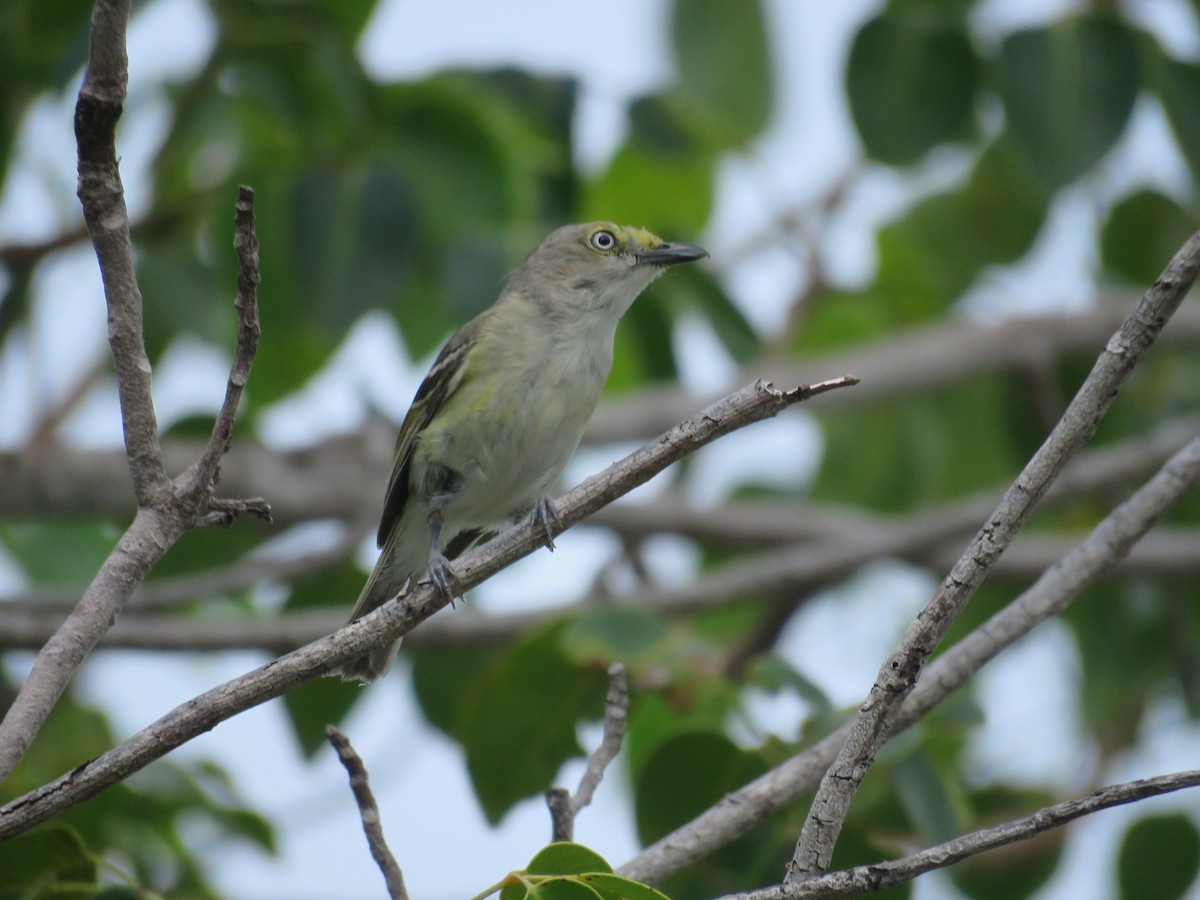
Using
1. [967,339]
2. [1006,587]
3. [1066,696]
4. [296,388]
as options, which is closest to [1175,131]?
[967,339]

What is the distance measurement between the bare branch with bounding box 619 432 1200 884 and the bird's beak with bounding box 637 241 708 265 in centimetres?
233

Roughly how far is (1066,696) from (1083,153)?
347 centimetres

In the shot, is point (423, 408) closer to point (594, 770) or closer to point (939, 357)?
point (594, 770)

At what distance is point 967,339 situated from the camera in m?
7.10

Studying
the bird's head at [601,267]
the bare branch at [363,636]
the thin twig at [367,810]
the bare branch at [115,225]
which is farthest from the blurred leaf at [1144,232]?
the bare branch at [115,225]

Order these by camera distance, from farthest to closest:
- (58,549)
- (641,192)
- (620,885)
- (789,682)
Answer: (641,192) → (58,549) → (789,682) → (620,885)

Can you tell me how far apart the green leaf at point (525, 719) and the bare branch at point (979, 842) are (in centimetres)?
196

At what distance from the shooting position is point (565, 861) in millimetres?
2490

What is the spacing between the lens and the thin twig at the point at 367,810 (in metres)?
2.80

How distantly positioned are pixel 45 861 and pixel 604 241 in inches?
139

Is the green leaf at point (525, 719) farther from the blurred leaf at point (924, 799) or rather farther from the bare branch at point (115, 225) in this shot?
the bare branch at point (115, 225)

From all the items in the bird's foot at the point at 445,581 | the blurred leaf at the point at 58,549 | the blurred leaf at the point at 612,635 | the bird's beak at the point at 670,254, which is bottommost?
the bird's foot at the point at 445,581

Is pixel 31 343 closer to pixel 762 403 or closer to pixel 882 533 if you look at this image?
pixel 882 533

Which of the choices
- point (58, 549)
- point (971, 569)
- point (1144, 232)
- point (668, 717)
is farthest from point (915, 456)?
point (971, 569)
